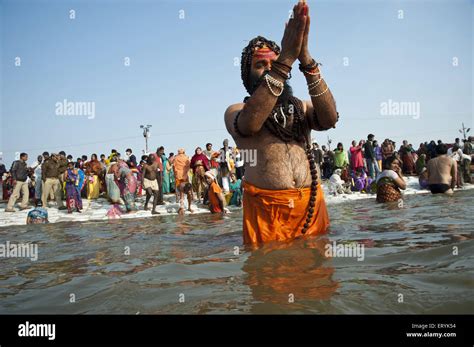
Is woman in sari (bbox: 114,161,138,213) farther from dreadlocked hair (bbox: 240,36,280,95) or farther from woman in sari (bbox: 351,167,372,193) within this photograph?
dreadlocked hair (bbox: 240,36,280,95)

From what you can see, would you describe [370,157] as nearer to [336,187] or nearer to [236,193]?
[336,187]

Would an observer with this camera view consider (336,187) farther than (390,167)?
Yes

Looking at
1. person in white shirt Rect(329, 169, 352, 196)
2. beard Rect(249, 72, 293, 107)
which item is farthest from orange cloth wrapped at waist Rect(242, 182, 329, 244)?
person in white shirt Rect(329, 169, 352, 196)

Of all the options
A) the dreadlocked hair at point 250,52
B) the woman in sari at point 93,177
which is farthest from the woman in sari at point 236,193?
the dreadlocked hair at point 250,52

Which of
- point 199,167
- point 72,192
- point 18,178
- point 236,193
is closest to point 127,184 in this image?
point 72,192

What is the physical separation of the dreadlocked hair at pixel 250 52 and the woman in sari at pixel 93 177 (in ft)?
42.3

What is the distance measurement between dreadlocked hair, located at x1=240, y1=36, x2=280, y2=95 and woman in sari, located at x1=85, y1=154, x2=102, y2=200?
1289 centimetres

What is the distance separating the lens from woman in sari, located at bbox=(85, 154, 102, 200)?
586 inches

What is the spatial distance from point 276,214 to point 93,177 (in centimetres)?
1338

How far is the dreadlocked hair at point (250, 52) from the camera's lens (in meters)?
3.29

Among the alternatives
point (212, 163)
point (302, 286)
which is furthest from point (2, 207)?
point (302, 286)

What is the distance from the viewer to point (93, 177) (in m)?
15.1

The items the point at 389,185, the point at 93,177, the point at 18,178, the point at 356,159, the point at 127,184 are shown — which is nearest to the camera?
the point at 389,185

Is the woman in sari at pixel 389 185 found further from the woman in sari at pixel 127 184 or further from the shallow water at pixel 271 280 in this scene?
the woman in sari at pixel 127 184
